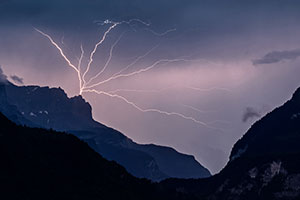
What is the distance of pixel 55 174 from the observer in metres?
194

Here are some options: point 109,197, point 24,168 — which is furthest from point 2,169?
point 109,197

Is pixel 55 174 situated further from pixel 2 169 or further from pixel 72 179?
pixel 2 169

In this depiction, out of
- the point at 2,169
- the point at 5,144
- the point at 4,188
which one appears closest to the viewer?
the point at 4,188

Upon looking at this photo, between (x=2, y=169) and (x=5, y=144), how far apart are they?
51.1 feet

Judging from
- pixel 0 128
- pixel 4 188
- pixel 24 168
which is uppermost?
pixel 0 128

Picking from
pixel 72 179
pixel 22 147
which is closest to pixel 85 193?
pixel 72 179

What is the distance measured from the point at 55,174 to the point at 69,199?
609 inches

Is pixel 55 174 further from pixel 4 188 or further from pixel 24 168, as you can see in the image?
pixel 4 188

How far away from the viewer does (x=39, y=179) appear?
18312 centimetres

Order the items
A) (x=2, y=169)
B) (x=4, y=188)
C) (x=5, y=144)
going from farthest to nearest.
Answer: (x=5, y=144) < (x=2, y=169) < (x=4, y=188)

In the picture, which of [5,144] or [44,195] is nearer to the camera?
[44,195]

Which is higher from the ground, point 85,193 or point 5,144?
point 5,144

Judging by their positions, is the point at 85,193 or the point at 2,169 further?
the point at 85,193

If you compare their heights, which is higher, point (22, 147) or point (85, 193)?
point (22, 147)
